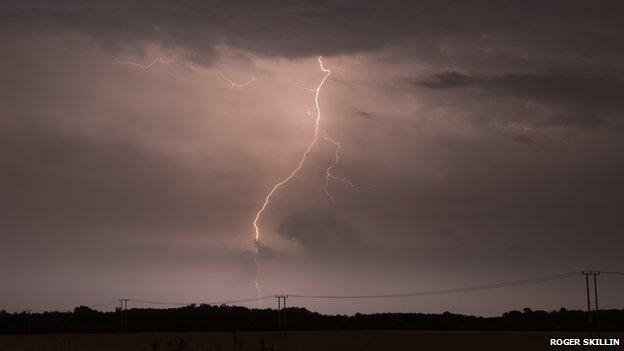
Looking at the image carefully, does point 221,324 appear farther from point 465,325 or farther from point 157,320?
point 465,325

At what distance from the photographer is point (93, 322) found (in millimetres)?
132375

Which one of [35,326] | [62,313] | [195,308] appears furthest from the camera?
[195,308]

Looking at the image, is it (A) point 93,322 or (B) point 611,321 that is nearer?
(B) point 611,321

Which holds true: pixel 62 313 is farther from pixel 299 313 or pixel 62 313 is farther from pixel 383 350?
pixel 383 350

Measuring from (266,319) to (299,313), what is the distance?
9.76 meters

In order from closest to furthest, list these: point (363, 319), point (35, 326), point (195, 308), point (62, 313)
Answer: point (35, 326), point (363, 319), point (62, 313), point (195, 308)

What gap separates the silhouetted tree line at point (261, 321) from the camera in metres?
113

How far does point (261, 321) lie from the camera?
432 feet

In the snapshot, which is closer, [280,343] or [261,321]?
[280,343]

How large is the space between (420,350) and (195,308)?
10757 cm

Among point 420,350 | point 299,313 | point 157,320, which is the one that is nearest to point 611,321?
point 299,313

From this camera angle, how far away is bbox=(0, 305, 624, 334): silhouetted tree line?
113 m

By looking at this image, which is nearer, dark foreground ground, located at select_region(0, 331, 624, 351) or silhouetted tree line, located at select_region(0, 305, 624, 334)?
dark foreground ground, located at select_region(0, 331, 624, 351)

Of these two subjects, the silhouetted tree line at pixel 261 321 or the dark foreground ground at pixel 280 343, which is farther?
the silhouetted tree line at pixel 261 321
